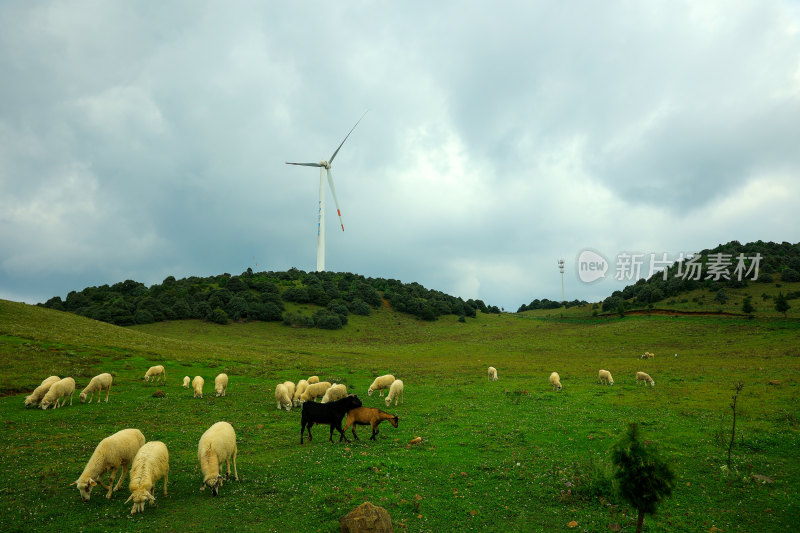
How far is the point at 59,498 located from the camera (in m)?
11.4

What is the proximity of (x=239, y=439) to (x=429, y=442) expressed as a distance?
8.61 metres

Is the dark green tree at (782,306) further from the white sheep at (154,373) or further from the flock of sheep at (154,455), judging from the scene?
the white sheep at (154,373)

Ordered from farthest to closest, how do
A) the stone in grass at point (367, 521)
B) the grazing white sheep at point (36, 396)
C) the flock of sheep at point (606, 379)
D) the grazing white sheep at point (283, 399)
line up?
the flock of sheep at point (606, 379), the grazing white sheep at point (283, 399), the grazing white sheep at point (36, 396), the stone in grass at point (367, 521)

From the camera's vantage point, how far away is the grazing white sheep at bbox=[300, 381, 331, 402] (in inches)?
Result: 1031

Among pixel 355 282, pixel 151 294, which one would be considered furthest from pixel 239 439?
pixel 355 282

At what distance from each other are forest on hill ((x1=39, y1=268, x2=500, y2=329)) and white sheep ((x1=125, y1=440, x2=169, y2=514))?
284 feet

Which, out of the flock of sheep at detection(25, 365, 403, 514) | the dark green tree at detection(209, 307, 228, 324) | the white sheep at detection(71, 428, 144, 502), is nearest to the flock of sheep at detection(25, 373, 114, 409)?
the flock of sheep at detection(25, 365, 403, 514)

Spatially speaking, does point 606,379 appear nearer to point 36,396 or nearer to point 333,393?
point 333,393

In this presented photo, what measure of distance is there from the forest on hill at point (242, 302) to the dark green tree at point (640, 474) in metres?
91.7

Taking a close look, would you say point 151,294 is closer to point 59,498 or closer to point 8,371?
point 8,371

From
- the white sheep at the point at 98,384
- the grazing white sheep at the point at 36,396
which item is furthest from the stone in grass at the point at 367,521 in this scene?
the grazing white sheep at the point at 36,396

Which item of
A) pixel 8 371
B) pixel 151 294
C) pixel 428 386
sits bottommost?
pixel 428 386

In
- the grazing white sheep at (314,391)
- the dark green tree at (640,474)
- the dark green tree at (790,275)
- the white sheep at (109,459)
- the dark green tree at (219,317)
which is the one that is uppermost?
the dark green tree at (790,275)

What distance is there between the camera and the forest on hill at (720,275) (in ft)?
319
